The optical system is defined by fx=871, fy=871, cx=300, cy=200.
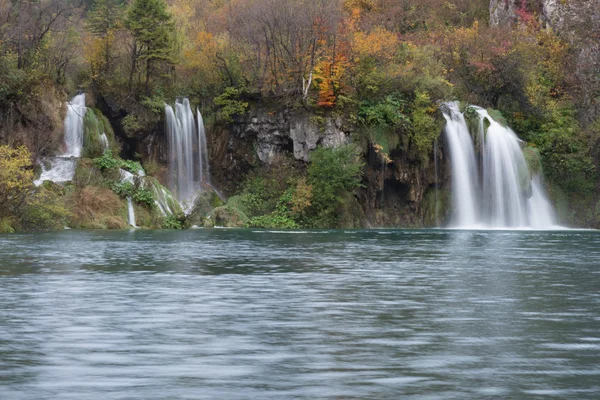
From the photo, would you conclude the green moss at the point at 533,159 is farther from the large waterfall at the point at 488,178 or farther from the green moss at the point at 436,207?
the green moss at the point at 436,207

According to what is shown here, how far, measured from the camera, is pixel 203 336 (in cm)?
1173

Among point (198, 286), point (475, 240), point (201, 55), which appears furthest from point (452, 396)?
point (201, 55)

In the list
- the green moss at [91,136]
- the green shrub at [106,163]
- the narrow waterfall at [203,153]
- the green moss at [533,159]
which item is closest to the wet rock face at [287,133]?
the narrow waterfall at [203,153]

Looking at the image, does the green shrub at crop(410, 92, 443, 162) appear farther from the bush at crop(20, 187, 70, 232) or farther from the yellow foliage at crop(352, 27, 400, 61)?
the bush at crop(20, 187, 70, 232)

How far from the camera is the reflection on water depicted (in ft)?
29.0

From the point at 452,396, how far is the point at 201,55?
186ft

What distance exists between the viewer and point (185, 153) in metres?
57.3

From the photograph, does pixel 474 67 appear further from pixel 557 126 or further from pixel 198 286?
pixel 198 286

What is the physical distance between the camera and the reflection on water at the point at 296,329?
29.0 feet

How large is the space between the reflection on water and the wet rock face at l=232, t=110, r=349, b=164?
110ft

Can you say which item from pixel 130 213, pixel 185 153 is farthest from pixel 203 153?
pixel 130 213

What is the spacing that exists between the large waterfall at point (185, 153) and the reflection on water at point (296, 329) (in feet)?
107

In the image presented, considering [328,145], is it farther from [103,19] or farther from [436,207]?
[103,19]

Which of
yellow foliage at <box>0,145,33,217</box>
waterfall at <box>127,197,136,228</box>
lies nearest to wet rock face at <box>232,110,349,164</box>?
waterfall at <box>127,197,136,228</box>
